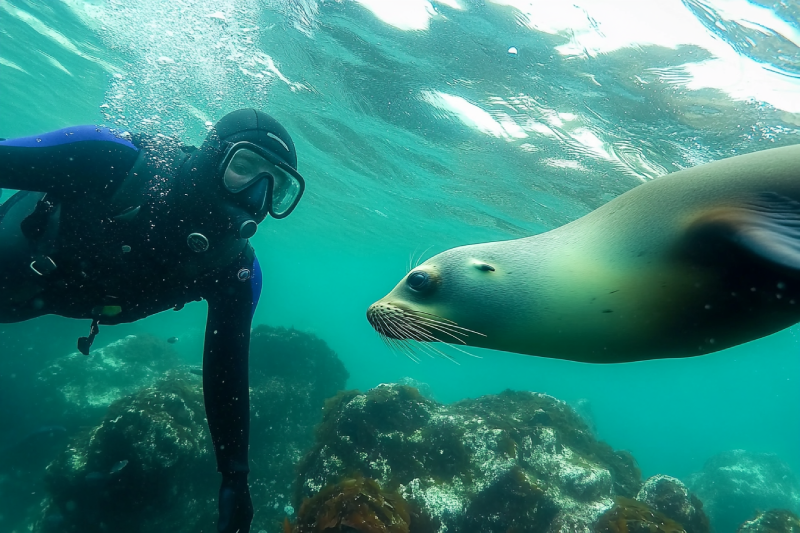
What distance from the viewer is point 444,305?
145 centimetres

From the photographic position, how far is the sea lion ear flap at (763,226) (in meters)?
1.05

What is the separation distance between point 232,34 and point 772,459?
3251 centimetres

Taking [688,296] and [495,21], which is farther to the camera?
[495,21]

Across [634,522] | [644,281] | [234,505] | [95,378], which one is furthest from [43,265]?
[95,378]

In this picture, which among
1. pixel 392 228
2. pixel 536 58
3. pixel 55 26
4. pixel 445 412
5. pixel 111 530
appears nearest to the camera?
pixel 111 530

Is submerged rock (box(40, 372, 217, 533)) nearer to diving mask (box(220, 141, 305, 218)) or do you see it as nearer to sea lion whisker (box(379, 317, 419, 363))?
diving mask (box(220, 141, 305, 218))

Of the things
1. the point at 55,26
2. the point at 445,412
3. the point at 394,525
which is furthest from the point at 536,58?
the point at 55,26

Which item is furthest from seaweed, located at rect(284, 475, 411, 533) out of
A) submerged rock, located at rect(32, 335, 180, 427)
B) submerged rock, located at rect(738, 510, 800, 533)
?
submerged rock, located at rect(32, 335, 180, 427)

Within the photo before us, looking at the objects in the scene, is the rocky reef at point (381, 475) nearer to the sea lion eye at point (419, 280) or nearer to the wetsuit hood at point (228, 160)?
the wetsuit hood at point (228, 160)

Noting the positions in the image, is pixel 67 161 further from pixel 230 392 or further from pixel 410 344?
pixel 410 344

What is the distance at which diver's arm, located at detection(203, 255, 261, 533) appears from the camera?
2.32m

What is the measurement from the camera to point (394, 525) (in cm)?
423

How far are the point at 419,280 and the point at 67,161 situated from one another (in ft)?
8.43

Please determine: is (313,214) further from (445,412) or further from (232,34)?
(445,412)
